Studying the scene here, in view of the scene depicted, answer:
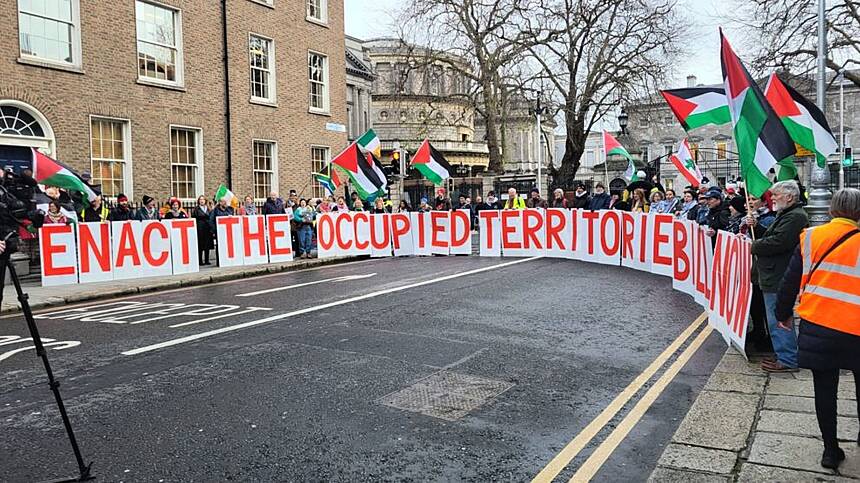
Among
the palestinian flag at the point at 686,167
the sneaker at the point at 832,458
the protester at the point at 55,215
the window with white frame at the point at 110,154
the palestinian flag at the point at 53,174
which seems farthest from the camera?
the window with white frame at the point at 110,154

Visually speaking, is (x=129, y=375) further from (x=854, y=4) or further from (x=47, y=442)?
(x=854, y=4)

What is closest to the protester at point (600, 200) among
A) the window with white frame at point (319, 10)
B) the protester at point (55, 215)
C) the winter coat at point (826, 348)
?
the protester at point (55, 215)

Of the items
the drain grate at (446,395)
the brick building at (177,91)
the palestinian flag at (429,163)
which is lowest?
the drain grate at (446,395)

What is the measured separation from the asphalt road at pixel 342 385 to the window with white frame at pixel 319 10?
19.5 m

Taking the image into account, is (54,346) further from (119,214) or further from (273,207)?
(273,207)

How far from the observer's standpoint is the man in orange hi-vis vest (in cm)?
423

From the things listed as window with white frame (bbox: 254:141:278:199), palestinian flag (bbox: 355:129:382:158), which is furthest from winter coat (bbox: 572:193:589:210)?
window with white frame (bbox: 254:141:278:199)

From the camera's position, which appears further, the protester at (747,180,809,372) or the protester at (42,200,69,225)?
the protester at (42,200,69,225)

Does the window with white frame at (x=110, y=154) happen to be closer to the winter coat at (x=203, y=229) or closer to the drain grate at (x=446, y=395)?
the winter coat at (x=203, y=229)

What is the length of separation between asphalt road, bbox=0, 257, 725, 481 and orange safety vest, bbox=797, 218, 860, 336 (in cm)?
139

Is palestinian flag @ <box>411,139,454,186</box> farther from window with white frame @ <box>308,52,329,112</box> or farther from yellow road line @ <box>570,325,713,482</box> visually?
yellow road line @ <box>570,325,713,482</box>

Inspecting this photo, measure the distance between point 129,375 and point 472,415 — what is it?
11.0 ft

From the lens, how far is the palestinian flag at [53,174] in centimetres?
1236

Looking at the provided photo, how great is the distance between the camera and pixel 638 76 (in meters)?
35.0
